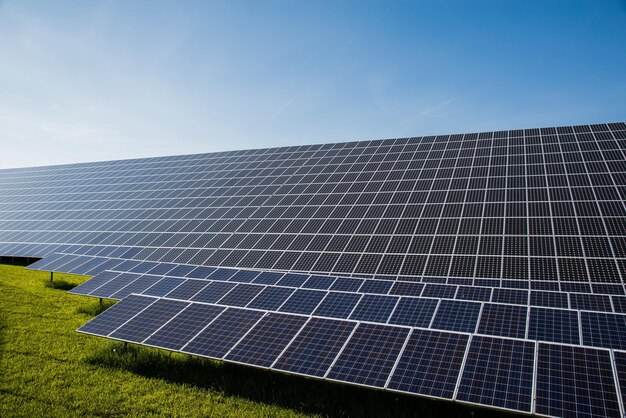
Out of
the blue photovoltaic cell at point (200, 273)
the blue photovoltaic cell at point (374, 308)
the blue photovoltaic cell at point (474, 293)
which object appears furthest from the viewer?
the blue photovoltaic cell at point (200, 273)

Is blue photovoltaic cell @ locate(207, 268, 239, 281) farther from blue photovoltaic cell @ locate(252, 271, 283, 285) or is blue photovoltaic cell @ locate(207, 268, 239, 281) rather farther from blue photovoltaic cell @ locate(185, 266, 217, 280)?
blue photovoltaic cell @ locate(252, 271, 283, 285)

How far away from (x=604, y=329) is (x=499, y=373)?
333 cm

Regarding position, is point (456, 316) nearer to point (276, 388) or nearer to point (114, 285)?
point (276, 388)

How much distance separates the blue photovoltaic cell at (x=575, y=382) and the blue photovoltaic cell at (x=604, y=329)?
1.15 metres

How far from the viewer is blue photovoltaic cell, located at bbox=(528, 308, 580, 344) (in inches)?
350

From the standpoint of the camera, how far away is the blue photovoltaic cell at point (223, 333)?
9891 millimetres

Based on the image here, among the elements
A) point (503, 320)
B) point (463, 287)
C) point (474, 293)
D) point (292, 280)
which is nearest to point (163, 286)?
point (292, 280)

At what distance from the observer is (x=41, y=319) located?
1480cm

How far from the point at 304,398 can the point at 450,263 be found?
930cm

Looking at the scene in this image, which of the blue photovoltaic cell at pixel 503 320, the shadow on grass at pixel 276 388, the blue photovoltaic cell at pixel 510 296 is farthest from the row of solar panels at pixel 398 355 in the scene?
the blue photovoltaic cell at pixel 510 296

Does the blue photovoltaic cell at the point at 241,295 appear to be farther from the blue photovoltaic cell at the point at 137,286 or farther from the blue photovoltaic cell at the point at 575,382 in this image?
the blue photovoltaic cell at the point at 575,382

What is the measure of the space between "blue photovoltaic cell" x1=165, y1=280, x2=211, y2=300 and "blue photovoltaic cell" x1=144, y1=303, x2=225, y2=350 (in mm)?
919

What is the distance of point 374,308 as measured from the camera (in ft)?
36.3

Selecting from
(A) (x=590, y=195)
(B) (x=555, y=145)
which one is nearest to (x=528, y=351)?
(A) (x=590, y=195)
